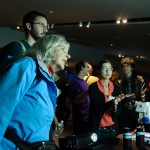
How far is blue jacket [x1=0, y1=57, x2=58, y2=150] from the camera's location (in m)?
1.16

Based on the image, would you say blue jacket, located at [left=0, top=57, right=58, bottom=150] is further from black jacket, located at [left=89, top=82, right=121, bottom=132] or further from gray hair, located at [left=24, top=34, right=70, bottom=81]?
black jacket, located at [left=89, top=82, right=121, bottom=132]

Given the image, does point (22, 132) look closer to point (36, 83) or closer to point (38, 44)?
point (36, 83)

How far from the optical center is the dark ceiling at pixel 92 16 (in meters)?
5.70

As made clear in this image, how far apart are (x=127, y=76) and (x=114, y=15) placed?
3918mm

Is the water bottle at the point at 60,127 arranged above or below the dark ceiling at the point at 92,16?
below

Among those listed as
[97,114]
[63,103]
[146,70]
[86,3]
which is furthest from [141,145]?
[146,70]

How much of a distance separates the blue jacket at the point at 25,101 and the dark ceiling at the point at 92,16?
4.47 m

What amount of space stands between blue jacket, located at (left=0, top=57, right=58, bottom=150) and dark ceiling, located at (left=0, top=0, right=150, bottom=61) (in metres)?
4.47

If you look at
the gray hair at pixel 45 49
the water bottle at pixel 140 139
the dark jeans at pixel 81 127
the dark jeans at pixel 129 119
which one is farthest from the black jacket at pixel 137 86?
the gray hair at pixel 45 49

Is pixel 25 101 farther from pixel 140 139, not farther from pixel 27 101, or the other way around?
pixel 140 139

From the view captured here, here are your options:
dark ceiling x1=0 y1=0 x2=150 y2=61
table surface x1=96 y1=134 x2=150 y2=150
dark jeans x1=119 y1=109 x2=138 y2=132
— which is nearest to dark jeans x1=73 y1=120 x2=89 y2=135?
dark jeans x1=119 y1=109 x2=138 y2=132

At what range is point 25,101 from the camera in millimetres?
1219

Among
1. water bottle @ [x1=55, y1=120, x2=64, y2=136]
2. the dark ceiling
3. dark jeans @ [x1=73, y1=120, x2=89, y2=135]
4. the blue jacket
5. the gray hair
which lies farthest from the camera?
the dark ceiling

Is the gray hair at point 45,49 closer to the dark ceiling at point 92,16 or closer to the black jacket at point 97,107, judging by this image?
the black jacket at point 97,107
